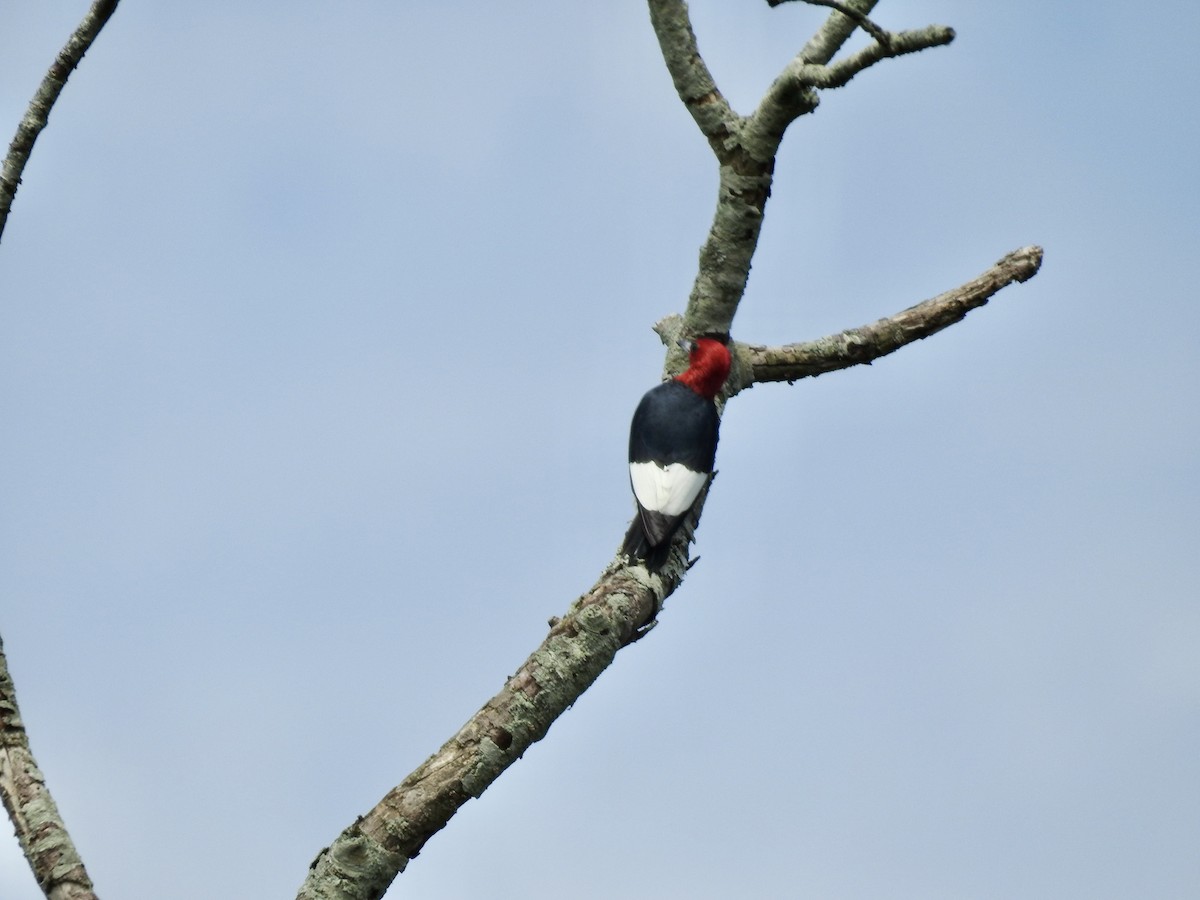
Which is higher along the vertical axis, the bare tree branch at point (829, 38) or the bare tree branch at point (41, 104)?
the bare tree branch at point (829, 38)

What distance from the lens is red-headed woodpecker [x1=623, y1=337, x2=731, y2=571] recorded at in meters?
5.81

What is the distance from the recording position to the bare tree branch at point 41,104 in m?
4.47

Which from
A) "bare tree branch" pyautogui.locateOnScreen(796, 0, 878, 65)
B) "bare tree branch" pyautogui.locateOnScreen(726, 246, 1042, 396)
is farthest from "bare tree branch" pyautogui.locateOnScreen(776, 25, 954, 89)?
"bare tree branch" pyautogui.locateOnScreen(726, 246, 1042, 396)

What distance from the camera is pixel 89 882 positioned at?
3.98 meters

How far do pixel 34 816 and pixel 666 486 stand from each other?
2942mm

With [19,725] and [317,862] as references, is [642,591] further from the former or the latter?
[19,725]

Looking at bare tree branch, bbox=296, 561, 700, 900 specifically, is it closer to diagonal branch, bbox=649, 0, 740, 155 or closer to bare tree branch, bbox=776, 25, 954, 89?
diagonal branch, bbox=649, 0, 740, 155

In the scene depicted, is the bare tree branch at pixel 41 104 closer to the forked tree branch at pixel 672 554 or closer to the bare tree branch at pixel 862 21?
the forked tree branch at pixel 672 554

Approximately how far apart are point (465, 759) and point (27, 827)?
140cm

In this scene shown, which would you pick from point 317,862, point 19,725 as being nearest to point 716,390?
point 317,862

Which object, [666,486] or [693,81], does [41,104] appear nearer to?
[693,81]

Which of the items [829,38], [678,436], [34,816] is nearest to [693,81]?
[829,38]

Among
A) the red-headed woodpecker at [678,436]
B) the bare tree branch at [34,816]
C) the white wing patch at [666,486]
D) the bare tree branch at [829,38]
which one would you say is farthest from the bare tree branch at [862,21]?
the bare tree branch at [34,816]

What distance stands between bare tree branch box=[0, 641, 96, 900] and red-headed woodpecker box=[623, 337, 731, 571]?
102 inches
